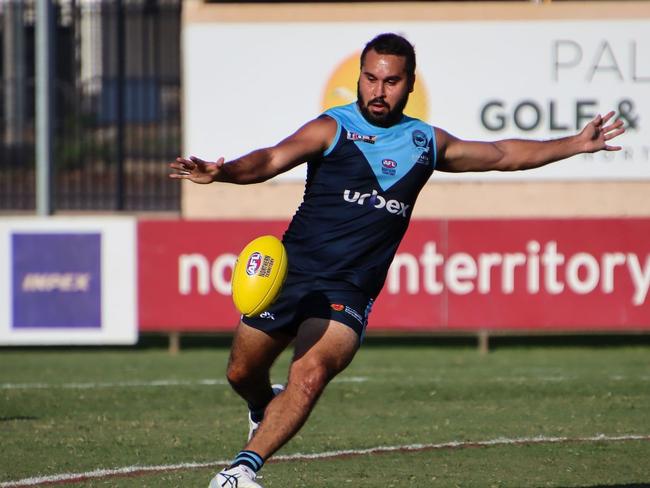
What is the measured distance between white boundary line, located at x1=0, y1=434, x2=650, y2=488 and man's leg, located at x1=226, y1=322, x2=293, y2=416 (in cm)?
94

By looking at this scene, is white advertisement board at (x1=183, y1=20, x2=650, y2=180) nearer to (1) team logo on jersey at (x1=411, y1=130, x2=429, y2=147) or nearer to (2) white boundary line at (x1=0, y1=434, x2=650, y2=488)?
(2) white boundary line at (x1=0, y1=434, x2=650, y2=488)

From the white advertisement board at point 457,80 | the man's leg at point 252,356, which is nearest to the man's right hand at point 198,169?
the man's leg at point 252,356

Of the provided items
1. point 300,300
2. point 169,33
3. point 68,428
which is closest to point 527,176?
point 68,428

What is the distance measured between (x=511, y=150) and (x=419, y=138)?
58 centimetres

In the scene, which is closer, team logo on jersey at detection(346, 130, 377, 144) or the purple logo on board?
team logo on jersey at detection(346, 130, 377, 144)

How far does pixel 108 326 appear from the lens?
14.3 metres

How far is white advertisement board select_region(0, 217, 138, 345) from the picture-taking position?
46.9 feet

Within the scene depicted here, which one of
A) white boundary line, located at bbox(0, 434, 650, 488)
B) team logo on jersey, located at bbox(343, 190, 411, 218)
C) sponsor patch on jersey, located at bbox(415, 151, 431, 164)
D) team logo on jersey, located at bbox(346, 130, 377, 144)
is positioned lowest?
white boundary line, located at bbox(0, 434, 650, 488)

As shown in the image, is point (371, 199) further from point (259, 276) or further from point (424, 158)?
point (259, 276)

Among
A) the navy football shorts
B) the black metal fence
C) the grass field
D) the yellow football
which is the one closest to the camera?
the yellow football

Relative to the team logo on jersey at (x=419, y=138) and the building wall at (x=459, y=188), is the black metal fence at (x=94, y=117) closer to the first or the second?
the building wall at (x=459, y=188)

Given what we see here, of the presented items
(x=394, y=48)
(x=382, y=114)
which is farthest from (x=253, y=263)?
(x=394, y=48)

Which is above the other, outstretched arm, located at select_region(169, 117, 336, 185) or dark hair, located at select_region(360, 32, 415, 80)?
dark hair, located at select_region(360, 32, 415, 80)

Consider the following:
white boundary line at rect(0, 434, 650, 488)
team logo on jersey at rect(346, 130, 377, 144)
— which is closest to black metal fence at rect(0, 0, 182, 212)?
white boundary line at rect(0, 434, 650, 488)
